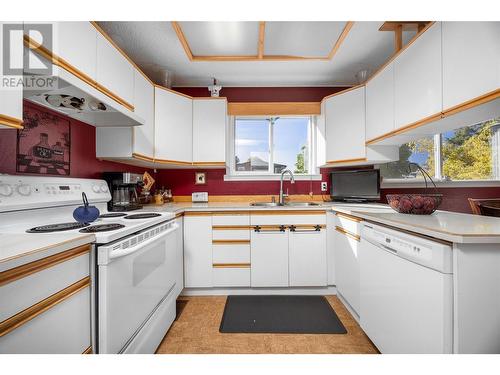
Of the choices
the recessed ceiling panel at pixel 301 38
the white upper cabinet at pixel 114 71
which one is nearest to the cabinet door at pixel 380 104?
the recessed ceiling panel at pixel 301 38

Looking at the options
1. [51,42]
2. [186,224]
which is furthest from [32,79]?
[186,224]

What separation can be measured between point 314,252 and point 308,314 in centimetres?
55

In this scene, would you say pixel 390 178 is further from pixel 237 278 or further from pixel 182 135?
pixel 182 135

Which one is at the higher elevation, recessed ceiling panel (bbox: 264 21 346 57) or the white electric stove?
recessed ceiling panel (bbox: 264 21 346 57)

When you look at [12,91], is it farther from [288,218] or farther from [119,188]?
[288,218]

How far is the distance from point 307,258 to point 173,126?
6.29 feet

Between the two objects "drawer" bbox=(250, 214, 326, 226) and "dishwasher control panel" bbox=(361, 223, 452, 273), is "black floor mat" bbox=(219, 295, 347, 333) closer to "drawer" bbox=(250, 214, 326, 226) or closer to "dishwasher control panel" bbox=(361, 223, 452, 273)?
"drawer" bbox=(250, 214, 326, 226)

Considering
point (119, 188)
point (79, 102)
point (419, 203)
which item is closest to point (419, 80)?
point (419, 203)

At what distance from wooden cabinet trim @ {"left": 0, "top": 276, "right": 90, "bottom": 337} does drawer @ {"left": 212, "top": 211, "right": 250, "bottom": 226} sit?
1.30 meters

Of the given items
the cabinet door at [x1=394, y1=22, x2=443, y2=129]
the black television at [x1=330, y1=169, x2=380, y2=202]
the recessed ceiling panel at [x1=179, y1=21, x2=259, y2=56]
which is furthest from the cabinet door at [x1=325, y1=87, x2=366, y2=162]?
the recessed ceiling panel at [x1=179, y1=21, x2=259, y2=56]

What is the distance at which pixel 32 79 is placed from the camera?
1.09 metres

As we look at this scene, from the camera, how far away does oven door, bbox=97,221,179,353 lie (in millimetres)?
965

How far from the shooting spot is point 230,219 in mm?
2186

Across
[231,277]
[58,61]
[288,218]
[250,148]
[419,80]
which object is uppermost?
[419,80]
